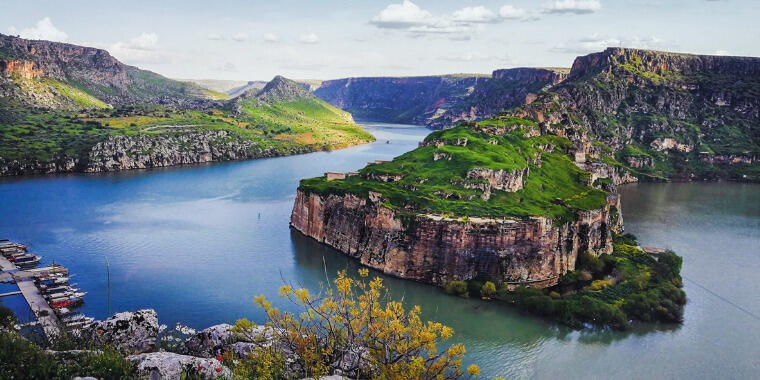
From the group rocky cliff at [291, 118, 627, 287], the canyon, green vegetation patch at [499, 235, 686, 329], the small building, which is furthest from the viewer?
the small building

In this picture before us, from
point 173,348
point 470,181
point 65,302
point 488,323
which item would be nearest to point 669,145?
point 470,181

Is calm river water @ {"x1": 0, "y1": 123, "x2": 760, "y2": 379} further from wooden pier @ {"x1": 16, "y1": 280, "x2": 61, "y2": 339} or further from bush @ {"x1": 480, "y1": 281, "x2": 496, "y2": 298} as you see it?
wooden pier @ {"x1": 16, "y1": 280, "x2": 61, "y2": 339}

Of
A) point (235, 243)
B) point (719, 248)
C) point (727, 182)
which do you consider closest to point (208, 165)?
point (235, 243)

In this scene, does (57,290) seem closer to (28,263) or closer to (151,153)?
(28,263)

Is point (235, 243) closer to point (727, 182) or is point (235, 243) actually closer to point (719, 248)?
point (719, 248)

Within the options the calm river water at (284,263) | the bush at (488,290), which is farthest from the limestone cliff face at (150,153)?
the bush at (488,290)

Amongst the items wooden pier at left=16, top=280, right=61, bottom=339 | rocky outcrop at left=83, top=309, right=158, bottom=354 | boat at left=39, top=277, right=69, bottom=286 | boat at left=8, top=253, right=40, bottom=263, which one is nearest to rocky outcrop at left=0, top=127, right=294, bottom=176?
boat at left=8, top=253, right=40, bottom=263
